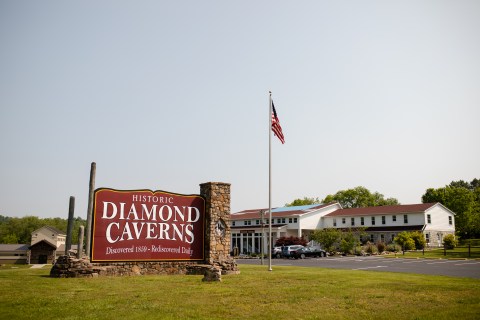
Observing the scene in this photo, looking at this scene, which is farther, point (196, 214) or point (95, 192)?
point (196, 214)

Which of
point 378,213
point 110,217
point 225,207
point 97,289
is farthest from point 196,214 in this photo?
point 378,213

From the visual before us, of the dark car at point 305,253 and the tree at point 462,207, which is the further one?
the tree at point 462,207

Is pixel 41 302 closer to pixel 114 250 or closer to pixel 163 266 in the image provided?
pixel 114 250

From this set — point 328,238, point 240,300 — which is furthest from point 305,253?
point 240,300

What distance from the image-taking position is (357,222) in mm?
62000

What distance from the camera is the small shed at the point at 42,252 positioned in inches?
2222

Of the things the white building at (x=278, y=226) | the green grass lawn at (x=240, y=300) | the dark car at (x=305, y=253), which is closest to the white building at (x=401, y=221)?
the white building at (x=278, y=226)

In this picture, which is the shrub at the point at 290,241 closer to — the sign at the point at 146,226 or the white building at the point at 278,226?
the white building at the point at 278,226

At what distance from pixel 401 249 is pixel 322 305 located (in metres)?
42.9

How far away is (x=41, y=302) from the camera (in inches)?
396

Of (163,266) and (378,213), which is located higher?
(378,213)

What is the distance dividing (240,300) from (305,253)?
34.9 meters

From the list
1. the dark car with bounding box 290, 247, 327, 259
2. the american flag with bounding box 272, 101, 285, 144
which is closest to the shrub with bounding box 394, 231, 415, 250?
the dark car with bounding box 290, 247, 327, 259

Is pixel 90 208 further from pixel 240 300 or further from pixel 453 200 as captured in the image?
pixel 453 200
